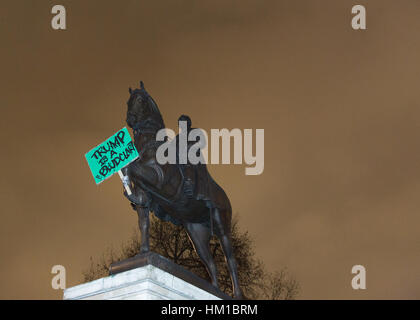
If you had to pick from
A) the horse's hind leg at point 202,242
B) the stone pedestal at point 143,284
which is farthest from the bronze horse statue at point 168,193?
the stone pedestal at point 143,284

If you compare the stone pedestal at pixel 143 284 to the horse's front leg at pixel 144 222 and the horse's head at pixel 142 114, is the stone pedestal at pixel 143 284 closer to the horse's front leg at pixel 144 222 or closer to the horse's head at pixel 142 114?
the horse's front leg at pixel 144 222

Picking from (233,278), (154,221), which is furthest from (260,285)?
(233,278)

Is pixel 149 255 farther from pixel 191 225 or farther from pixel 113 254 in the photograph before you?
pixel 113 254

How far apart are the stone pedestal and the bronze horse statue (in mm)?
471

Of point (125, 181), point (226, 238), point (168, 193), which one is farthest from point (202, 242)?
point (125, 181)

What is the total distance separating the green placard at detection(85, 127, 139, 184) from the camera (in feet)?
35.6

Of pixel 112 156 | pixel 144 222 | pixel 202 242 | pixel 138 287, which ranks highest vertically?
pixel 112 156

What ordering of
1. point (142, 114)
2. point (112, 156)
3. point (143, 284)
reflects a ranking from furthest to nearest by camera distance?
point (142, 114) < point (112, 156) < point (143, 284)

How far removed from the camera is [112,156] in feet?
36.0

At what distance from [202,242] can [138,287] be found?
293 cm

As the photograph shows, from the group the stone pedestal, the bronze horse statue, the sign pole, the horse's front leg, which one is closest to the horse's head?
the bronze horse statue

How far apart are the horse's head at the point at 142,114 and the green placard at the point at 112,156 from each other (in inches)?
22.4

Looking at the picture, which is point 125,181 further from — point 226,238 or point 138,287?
point 226,238
